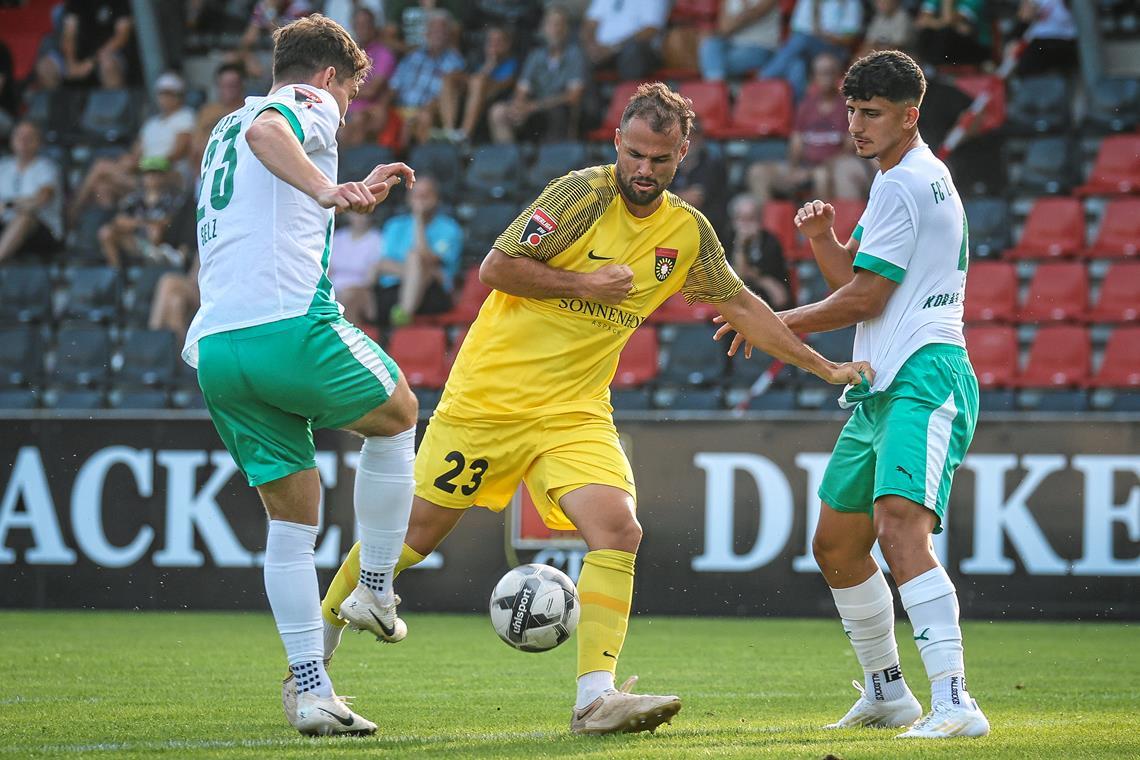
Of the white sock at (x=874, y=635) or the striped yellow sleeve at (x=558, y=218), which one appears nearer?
the striped yellow sleeve at (x=558, y=218)

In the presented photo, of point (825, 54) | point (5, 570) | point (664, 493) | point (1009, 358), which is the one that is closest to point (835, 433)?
point (664, 493)

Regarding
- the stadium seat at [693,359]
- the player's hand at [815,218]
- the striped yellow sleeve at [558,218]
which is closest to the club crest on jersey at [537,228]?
the striped yellow sleeve at [558,218]

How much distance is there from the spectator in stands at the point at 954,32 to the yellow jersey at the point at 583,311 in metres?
9.17

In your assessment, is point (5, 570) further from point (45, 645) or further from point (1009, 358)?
point (1009, 358)

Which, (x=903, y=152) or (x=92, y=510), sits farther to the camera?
(x=92, y=510)

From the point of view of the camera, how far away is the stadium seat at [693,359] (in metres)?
12.5

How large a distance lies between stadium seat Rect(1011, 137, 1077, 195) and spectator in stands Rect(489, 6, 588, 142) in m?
4.23

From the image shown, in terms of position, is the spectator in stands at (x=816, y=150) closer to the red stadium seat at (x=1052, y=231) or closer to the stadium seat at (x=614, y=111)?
the red stadium seat at (x=1052, y=231)

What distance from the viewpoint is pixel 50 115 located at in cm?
1666

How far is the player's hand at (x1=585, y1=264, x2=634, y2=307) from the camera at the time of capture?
536cm

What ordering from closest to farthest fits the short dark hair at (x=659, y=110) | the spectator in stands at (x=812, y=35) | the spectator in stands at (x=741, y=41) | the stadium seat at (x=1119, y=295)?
the short dark hair at (x=659, y=110), the stadium seat at (x=1119, y=295), the spectator in stands at (x=812, y=35), the spectator in stands at (x=741, y=41)

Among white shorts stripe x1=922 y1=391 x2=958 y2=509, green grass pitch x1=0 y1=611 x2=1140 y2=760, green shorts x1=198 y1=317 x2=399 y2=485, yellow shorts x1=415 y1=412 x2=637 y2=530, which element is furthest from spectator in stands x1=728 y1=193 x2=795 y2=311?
green shorts x1=198 y1=317 x2=399 y2=485

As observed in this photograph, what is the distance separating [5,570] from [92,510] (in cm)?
77

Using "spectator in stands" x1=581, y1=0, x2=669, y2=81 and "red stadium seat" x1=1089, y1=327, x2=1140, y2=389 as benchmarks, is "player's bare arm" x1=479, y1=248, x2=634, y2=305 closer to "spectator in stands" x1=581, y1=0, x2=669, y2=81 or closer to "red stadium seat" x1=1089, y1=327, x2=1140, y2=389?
"red stadium seat" x1=1089, y1=327, x2=1140, y2=389
